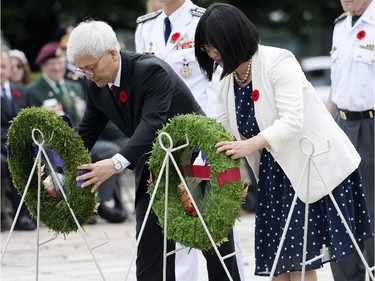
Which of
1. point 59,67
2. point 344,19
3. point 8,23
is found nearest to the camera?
point 344,19

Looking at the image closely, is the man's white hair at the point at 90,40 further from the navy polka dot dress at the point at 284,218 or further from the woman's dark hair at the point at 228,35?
the navy polka dot dress at the point at 284,218

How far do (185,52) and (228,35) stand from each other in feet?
5.02

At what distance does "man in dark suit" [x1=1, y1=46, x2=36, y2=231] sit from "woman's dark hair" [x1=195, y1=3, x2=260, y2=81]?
581 cm

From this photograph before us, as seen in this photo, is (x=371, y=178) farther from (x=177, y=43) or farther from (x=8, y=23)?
(x=8, y=23)

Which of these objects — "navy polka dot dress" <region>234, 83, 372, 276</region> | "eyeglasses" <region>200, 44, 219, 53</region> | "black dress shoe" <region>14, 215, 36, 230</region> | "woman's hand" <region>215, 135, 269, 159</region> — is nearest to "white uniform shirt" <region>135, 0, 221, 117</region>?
"navy polka dot dress" <region>234, 83, 372, 276</region>

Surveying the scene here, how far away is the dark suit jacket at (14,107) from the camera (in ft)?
33.2

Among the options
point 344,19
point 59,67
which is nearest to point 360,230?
point 344,19

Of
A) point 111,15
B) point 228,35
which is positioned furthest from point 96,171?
point 111,15

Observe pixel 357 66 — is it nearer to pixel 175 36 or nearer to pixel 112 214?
pixel 175 36

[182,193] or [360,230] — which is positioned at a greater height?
[182,193]

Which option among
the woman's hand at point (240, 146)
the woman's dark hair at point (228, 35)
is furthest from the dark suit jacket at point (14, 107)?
the woman's hand at point (240, 146)

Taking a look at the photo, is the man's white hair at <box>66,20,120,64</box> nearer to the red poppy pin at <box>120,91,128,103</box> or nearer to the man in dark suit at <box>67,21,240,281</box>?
the man in dark suit at <box>67,21,240,281</box>

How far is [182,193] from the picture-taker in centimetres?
475

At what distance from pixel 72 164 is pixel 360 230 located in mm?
1562
